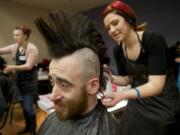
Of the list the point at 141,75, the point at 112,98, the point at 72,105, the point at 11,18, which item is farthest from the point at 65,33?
the point at 11,18

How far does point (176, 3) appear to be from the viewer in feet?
9.16

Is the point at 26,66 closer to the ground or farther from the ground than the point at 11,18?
closer to the ground

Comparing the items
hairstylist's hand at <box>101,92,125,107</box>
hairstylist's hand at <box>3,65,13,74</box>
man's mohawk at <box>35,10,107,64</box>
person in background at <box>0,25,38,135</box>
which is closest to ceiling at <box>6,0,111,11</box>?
person in background at <box>0,25,38,135</box>

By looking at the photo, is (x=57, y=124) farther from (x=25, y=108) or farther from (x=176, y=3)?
(x=176, y=3)

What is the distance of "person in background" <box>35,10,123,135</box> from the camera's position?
66 centimetres

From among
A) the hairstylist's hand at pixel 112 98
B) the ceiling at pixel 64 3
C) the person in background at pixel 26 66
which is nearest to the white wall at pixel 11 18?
the ceiling at pixel 64 3

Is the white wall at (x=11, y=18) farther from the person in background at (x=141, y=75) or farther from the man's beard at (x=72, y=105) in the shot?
the man's beard at (x=72, y=105)

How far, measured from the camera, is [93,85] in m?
0.70

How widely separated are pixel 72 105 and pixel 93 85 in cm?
10

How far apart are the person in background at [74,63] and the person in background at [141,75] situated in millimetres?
244

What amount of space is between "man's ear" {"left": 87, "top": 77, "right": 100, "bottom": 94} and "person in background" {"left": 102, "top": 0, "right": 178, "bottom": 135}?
247 millimetres

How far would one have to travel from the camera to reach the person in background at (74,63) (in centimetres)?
66

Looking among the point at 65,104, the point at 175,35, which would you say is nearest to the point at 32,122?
the point at 65,104

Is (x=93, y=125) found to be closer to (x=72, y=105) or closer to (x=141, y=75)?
(x=72, y=105)
